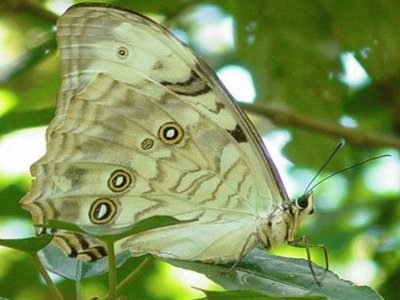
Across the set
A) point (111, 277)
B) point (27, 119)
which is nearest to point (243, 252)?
point (111, 277)

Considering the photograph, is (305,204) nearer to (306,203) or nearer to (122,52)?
(306,203)

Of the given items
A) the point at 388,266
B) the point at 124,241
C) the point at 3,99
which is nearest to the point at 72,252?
the point at 124,241

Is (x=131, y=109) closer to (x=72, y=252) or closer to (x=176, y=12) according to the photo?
(x=72, y=252)

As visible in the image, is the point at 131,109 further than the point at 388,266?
No

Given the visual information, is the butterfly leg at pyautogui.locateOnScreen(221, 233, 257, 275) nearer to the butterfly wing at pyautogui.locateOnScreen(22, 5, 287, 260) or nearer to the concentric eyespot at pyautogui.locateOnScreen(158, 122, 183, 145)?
the butterfly wing at pyautogui.locateOnScreen(22, 5, 287, 260)

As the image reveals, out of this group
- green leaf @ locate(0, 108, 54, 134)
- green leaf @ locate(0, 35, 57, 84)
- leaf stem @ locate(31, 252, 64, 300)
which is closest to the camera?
leaf stem @ locate(31, 252, 64, 300)

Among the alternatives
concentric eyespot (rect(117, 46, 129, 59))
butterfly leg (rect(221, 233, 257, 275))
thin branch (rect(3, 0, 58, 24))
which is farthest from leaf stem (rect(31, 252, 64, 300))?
thin branch (rect(3, 0, 58, 24))
